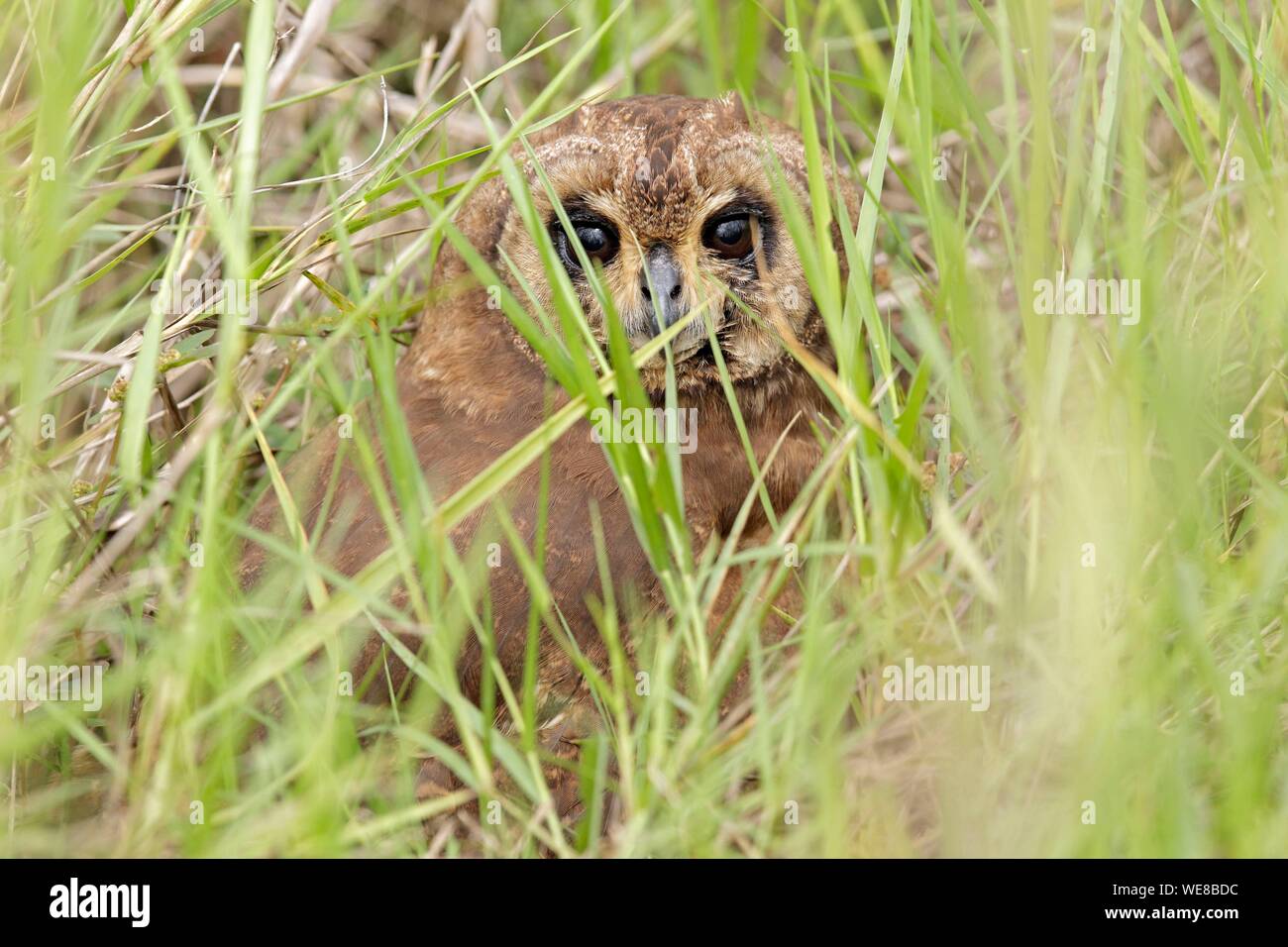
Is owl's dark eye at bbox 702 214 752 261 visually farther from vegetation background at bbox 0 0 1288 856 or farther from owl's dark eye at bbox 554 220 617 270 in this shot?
vegetation background at bbox 0 0 1288 856

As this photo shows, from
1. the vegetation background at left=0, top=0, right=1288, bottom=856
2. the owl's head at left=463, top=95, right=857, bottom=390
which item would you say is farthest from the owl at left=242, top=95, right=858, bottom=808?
the vegetation background at left=0, top=0, right=1288, bottom=856

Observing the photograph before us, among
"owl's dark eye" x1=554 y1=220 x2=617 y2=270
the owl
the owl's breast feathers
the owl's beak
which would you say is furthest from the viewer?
"owl's dark eye" x1=554 y1=220 x2=617 y2=270

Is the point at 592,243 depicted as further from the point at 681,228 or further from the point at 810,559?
the point at 810,559

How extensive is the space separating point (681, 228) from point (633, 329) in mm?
245

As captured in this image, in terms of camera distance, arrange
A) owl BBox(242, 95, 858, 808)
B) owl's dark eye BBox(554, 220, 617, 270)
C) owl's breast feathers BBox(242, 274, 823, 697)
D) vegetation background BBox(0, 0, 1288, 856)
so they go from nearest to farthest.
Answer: vegetation background BBox(0, 0, 1288, 856)
owl's breast feathers BBox(242, 274, 823, 697)
owl BBox(242, 95, 858, 808)
owl's dark eye BBox(554, 220, 617, 270)

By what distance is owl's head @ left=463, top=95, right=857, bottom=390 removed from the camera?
2943 mm

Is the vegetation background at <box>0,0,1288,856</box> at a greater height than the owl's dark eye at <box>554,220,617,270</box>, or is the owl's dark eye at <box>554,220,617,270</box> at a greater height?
the owl's dark eye at <box>554,220,617,270</box>

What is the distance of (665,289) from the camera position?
9.63 feet

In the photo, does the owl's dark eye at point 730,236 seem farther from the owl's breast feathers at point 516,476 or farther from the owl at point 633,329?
the owl's breast feathers at point 516,476

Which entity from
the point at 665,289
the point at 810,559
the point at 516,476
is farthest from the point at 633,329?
the point at 810,559

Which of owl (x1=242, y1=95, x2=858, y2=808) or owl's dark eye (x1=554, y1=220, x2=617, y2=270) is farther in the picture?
owl's dark eye (x1=554, y1=220, x2=617, y2=270)

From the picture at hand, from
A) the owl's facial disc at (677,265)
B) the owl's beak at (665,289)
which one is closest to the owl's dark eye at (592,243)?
the owl's facial disc at (677,265)
